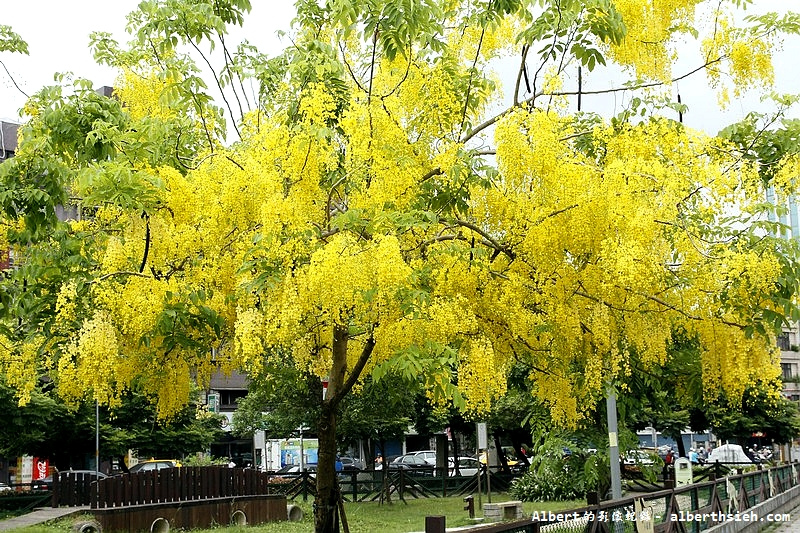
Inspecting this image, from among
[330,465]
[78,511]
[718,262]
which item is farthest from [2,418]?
[718,262]

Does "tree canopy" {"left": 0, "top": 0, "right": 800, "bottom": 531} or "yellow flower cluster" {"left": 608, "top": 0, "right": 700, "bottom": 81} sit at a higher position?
"yellow flower cluster" {"left": 608, "top": 0, "right": 700, "bottom": 81}

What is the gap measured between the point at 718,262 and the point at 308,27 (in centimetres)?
427

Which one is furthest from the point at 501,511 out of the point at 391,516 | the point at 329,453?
the point at 329,453

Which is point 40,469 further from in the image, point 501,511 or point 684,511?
point 684,511

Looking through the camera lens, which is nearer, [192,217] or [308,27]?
[192,217]

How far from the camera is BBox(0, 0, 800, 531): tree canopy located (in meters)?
6.15

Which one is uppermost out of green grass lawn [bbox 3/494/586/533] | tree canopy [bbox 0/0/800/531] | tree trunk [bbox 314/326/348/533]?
tree canopy [bbox 0/0/800/531]

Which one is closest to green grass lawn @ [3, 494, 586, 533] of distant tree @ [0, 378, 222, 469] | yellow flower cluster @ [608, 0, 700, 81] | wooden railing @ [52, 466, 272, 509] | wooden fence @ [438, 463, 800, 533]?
wooden railing @ [52, 466, 272, 509]

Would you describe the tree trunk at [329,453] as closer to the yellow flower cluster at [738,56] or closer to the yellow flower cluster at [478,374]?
the yellow flower cluster at [478,374]

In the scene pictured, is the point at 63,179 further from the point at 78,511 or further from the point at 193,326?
the point at 78,511

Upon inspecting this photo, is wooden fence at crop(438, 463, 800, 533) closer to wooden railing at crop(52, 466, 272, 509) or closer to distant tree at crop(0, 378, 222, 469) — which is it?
wooden railing at crop(52, 466, 272, 509)

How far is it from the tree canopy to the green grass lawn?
8.01 metres

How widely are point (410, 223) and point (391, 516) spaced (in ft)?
50.5

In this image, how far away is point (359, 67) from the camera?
8094 mm
